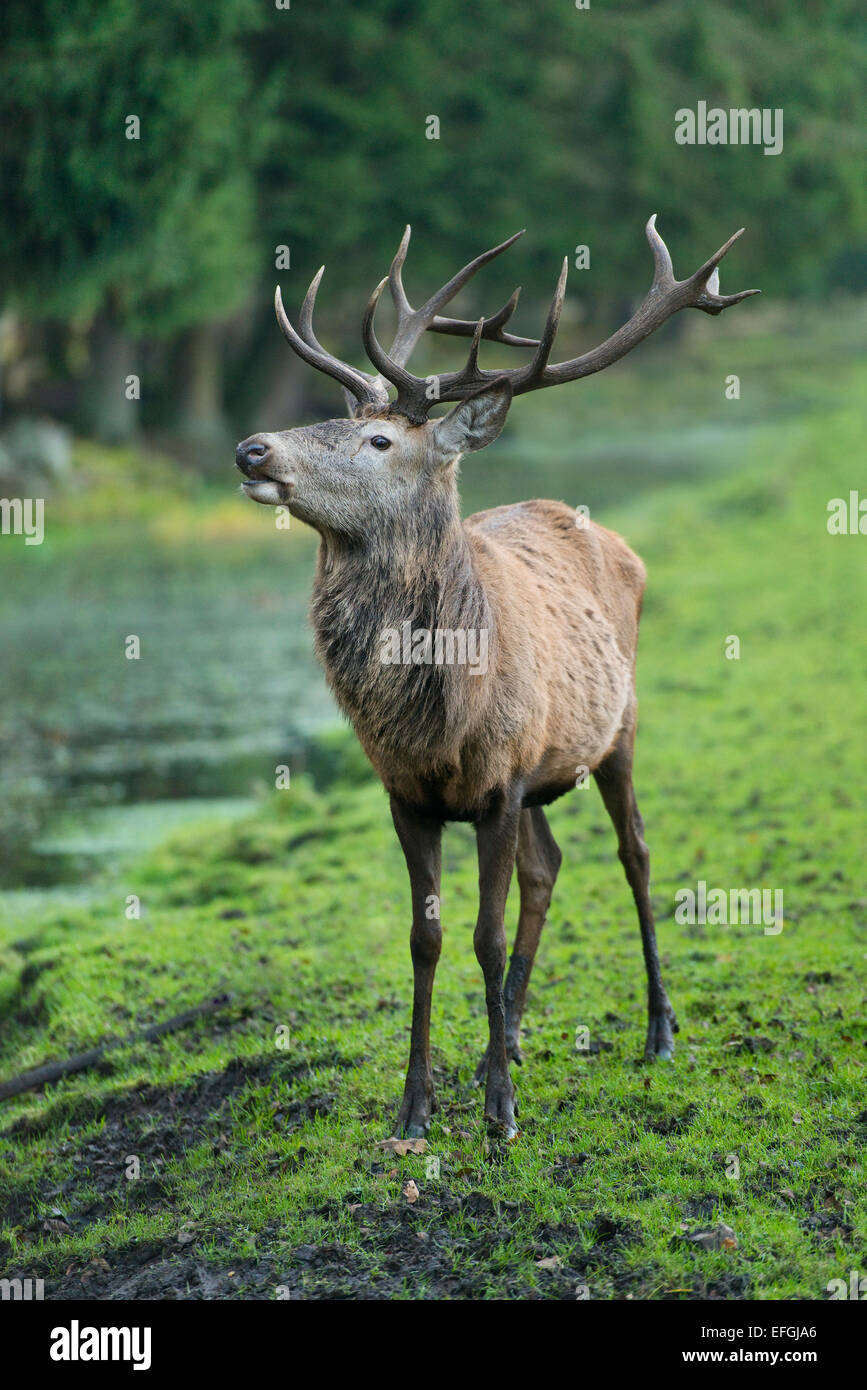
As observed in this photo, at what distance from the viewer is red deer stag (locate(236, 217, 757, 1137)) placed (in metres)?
6.05

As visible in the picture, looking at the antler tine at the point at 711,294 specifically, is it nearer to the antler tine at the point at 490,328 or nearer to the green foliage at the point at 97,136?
the antler tine at the point at 490,328

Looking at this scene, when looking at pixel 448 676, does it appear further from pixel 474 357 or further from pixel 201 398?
pixel 201 398

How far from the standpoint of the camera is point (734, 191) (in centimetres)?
3919

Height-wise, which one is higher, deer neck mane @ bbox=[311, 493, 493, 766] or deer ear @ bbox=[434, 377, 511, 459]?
deer ear @ bbox=[434, 377, 511, 459]

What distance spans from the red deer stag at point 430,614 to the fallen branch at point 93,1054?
1.94m

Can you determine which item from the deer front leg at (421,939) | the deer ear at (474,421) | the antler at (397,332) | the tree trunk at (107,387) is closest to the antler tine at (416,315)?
the antler at (397,332)

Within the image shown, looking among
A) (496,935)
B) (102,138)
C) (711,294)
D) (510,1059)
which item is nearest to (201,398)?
(102,138)

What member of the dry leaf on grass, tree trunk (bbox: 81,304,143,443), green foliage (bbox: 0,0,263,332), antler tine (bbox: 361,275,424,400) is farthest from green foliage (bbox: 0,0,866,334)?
the dry leaf on grass

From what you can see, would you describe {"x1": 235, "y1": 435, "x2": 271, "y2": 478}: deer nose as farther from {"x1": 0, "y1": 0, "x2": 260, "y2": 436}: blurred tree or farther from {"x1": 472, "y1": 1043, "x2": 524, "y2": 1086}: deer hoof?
{"x1": 0, "y1": 0, "x2": 260, "y2": 436}: blurred tree

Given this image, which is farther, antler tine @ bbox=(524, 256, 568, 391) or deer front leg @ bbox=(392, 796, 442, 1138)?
deer front leg @ bbox=(392, 796, 442, 1138)

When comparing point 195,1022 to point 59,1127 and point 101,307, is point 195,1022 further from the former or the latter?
point 101,307

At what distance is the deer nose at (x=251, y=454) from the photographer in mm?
5754

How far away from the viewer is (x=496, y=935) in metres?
6.29

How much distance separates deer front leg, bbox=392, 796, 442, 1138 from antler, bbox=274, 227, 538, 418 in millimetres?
1619
